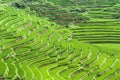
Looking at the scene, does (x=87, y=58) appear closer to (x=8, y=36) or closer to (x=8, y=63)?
(x=8, y=36)

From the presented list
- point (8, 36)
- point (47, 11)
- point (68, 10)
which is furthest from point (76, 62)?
point (68, 10)

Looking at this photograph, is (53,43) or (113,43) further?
(113,43)

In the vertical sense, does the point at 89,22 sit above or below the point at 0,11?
below

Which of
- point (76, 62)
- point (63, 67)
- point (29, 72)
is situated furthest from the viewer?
point (76, 62)

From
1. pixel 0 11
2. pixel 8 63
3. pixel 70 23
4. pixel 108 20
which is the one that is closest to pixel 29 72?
pixel 8 63

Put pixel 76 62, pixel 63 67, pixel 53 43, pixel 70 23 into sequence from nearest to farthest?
pixel 63 67
pixel 76 62
pixel 53 43
pixel 70 23

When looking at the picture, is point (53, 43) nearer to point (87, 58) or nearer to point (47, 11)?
point (87, 58)
